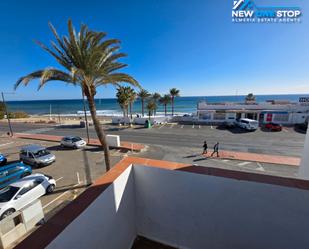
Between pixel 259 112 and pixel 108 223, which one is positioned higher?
pixel 259 112

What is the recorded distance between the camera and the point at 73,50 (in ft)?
27.7

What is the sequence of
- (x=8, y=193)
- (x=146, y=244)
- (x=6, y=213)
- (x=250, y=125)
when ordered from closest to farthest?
(x=146, y=244), (x=6, y=213), (x=8, y=193), (x=250, y=125)

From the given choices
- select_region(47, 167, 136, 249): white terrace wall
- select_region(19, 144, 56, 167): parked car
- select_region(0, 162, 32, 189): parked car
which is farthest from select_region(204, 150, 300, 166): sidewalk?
select_region(0, 162, 32, 189): parked car

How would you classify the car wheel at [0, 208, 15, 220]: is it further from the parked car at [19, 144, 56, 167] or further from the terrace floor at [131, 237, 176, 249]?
the terrace floor at [131, 237, 176, 249]

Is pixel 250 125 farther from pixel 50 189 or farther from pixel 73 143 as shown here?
pixel 50 189

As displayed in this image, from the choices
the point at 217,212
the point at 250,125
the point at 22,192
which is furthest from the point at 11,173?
the point at 250,125

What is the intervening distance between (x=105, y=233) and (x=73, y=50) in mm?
8658

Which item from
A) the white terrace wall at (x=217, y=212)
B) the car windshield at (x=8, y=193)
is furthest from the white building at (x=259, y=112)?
the car windshield at (x=8, y=193)

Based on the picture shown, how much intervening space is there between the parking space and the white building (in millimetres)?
24948

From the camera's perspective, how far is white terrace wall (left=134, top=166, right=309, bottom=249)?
3.96 metres

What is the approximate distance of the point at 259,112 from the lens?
32594 millimetres

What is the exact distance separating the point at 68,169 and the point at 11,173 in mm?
3490

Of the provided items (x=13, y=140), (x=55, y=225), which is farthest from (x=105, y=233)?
(x=13, y=140)

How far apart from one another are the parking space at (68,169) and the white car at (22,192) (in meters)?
0.62
